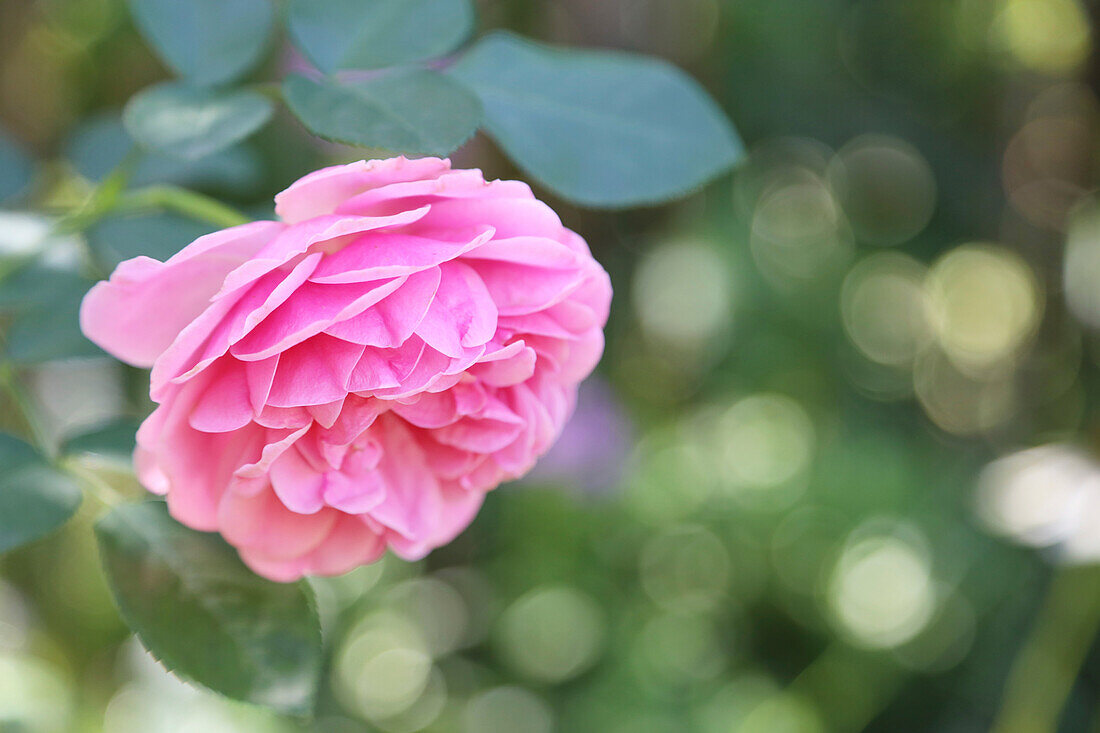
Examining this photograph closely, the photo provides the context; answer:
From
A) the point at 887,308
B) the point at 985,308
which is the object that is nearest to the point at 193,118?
the point at 887,308

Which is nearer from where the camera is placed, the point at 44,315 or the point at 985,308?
the point at 44,315

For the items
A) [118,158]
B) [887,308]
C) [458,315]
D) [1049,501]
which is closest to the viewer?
[458,315]

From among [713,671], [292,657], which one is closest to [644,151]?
[292,657]

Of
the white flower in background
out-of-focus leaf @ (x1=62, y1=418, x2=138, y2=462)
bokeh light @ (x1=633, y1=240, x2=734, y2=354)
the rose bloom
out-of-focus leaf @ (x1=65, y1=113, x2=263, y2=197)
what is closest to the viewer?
the rose bloom

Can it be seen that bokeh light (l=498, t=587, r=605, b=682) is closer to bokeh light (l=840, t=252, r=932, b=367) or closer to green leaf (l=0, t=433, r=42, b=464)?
bokeh light (l=840, t=252, r=932, b=367)

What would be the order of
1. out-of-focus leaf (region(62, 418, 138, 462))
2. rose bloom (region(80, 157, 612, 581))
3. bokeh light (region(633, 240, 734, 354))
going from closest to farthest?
rose bloom (region(80, 157, 612, 581)) < out-of-focus leaf (region(62, 418, 138, 462)) < bokeh light (region(633, 240, 734, 354))

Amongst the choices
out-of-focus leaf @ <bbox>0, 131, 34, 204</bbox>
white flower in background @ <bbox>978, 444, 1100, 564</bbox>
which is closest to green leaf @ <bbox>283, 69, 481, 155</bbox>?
out-of-focus leaf @ <bbox>0, 131, 34, 204</bbox>

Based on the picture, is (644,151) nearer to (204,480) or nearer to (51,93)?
(204,480)

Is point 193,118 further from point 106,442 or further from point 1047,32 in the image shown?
point 1047,32
